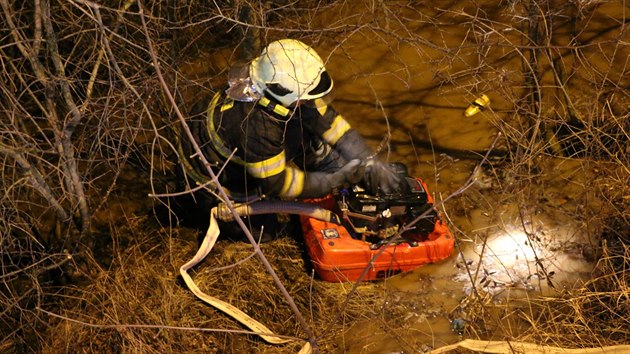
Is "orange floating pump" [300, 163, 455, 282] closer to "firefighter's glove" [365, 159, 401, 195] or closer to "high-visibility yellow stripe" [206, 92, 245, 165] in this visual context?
"firefighter's glove" [365, 159, 401, 195]

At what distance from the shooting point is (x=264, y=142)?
156 inches

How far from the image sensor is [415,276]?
449 cm

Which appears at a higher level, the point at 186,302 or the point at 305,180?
the point at 305,180

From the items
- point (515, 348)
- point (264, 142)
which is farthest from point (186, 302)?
point (515, 348)

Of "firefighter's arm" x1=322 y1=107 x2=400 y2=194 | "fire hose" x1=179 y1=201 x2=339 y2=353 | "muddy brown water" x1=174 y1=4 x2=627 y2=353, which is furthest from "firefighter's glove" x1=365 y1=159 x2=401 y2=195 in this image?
"fire hose" x1=179 y1=201 x2=339 y2=353

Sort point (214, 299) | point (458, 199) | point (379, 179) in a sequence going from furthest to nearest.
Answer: point (458, 199)
point (214, 299)
point (379, 179)

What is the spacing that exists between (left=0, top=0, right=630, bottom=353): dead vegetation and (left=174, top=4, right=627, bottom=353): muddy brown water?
22 millimetres

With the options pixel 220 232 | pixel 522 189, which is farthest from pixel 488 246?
pixel 220 232

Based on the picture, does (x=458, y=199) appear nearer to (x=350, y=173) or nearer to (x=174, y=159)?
(x=350, y=173)

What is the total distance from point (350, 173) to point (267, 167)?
60 centimetres

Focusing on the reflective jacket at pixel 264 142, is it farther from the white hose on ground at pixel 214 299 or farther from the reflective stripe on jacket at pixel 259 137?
the white hose on ground at pixel 214 299

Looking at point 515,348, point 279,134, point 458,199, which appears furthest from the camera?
point 458,199

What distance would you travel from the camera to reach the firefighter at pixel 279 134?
3840 mm

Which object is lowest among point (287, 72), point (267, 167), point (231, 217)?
point (231, 217)
